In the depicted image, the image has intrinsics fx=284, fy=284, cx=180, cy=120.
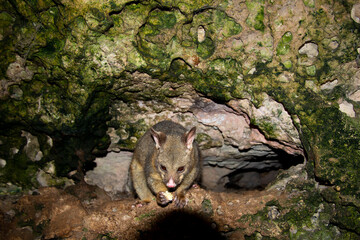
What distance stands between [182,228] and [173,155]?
1016 mm

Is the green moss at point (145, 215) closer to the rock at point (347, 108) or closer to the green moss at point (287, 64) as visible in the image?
the green moss at point (287, 64)

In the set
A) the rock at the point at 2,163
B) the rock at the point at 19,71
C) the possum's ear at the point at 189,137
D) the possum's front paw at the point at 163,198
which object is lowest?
the rock at the point at 2,163

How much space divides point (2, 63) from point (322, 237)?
16.1ft

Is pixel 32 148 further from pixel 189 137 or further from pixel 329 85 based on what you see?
pixel 329 85

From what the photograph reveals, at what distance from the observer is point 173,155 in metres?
4.15

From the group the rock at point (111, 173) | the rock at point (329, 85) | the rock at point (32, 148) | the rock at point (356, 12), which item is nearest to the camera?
the rock at point (356, 12)

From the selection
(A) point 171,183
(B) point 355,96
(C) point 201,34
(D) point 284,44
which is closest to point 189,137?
(A) point 171,183

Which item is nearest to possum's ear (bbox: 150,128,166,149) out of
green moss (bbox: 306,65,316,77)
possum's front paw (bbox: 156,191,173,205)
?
possum's front paw (bbox: 156,191,173,205)

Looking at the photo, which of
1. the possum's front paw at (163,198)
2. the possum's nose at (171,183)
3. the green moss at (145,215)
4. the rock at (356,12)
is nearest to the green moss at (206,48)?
the rock at (356,12)

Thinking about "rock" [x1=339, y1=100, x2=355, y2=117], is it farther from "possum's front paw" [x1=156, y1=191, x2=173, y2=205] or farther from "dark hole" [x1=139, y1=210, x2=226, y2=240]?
"possum's front paw" [x1=156, y1=191, x2=173, y2=205]

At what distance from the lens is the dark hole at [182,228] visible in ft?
12.5

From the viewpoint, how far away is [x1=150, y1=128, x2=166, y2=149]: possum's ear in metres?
4.09

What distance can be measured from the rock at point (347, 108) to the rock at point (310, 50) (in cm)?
71

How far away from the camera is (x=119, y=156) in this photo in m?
5.78
